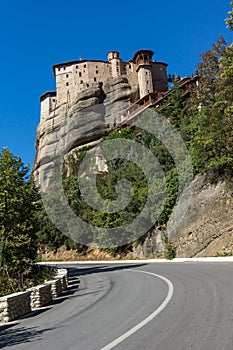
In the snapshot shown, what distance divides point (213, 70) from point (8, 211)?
23148 millimetres

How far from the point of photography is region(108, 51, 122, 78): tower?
280ft

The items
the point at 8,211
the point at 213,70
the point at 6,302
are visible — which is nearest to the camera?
the point at 6,302

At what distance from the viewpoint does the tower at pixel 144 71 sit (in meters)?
77.7

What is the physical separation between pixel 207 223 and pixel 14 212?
50.9 ft

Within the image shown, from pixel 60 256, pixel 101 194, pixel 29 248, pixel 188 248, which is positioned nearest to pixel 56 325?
pixel 29 248

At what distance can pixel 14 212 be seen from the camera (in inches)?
742

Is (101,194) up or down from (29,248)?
up

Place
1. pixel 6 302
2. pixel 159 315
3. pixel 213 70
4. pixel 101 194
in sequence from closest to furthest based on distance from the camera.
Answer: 1. pixel 159 315
2. pixel 6 302
3. pixel 213 70
4. pixel 101 194

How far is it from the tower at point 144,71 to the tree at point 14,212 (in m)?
60.2

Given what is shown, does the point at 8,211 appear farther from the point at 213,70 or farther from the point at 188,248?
the point at 213,70

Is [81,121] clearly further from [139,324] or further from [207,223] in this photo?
[139,324]

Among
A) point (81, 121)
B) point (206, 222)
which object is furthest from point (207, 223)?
point (81, 121)

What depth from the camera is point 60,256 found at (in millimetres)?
50250

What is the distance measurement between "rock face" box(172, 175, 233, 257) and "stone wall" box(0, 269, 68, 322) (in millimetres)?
15204
